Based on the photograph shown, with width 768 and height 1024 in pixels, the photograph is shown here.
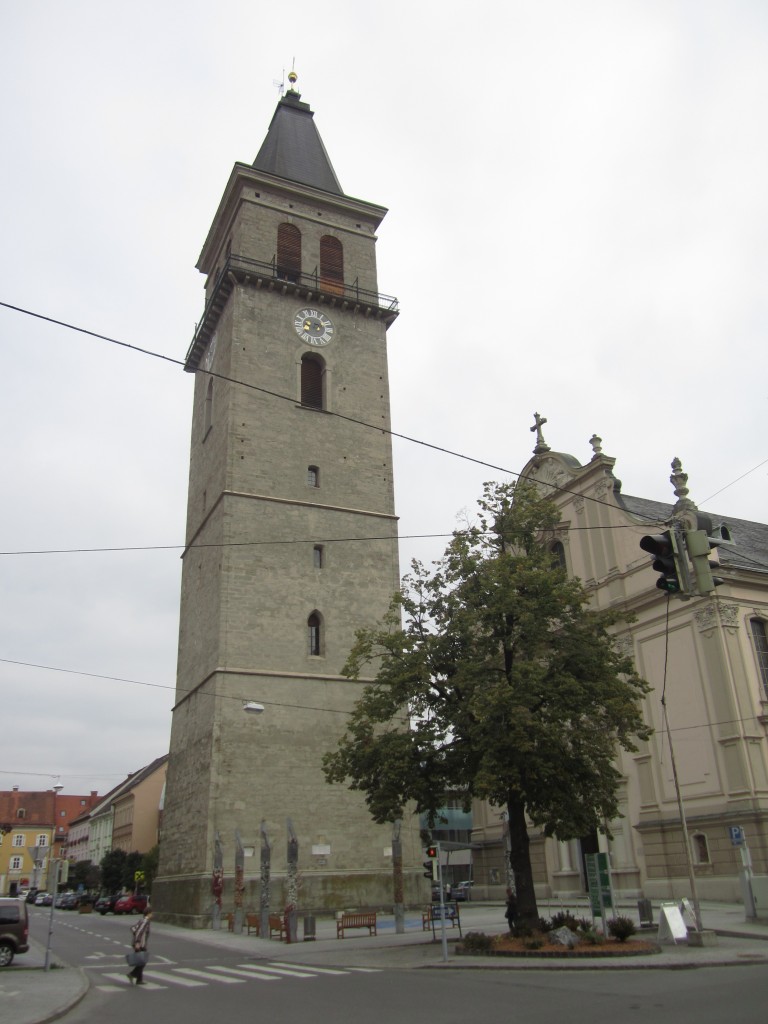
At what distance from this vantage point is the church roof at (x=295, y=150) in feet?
143

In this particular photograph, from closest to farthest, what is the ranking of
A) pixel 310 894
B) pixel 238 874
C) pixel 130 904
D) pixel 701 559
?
pixel 701 559, pixel 238 874, pixel 310 894, pixel 130 904

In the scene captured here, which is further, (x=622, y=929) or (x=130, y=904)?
(x=130, y=904)

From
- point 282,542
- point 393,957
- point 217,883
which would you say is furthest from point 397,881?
point 282,542

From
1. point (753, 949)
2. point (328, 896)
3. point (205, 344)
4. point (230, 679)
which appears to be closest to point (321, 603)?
point (230, 679)

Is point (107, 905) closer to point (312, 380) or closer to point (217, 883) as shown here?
point (217, 883)

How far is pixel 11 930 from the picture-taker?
61.0 ft

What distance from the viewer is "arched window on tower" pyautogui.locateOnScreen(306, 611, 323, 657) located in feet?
107

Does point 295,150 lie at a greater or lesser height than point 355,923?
greater

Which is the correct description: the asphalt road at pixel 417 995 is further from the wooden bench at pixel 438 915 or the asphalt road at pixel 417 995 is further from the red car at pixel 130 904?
the red car at pixel 130 904

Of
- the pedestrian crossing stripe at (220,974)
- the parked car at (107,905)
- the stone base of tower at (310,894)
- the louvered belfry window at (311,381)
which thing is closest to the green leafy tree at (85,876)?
the parked car at (107,905)

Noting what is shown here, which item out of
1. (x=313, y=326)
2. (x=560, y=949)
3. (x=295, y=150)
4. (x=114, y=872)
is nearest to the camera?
(x=560, y=949)

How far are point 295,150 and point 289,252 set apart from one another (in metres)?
8.28

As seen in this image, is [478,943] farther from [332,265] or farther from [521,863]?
[332,265]

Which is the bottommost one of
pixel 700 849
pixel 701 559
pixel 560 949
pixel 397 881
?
pixel 560 949
